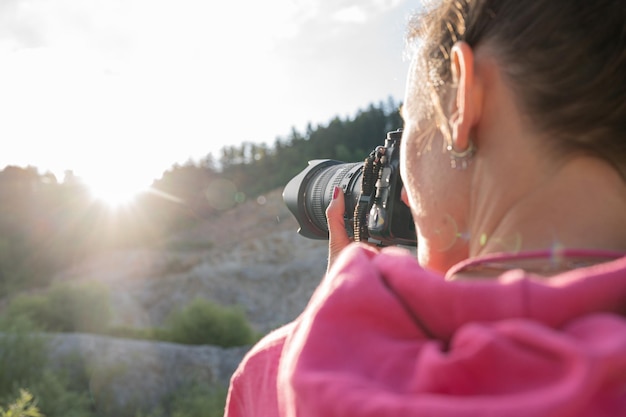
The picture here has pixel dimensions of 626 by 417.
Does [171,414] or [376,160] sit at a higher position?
[376,160]

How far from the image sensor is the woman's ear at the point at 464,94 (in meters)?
0.72

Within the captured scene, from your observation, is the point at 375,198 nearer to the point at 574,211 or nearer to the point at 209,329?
the point at 574,211

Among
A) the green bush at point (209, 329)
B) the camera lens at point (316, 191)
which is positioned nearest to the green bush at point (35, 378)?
the green bush at point (209, 329)

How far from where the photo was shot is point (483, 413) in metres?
0.50

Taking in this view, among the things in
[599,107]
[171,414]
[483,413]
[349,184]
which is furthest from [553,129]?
[171,414]

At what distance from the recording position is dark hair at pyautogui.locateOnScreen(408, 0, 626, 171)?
68 centimetres

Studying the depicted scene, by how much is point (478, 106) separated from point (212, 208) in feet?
82.3

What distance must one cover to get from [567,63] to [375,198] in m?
0.71

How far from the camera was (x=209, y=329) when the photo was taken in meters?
7.48

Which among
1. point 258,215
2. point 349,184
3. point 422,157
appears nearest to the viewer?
point 422,157

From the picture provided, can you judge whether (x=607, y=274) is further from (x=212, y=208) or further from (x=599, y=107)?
(x=212, y=208)

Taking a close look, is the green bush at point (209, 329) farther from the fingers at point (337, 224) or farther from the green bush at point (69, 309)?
the fingers at point (337, 224)

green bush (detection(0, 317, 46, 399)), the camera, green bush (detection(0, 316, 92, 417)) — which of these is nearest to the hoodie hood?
the camera

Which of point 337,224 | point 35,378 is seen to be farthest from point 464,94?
point 35,378
